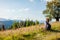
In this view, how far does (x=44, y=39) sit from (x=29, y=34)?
75.2 inches

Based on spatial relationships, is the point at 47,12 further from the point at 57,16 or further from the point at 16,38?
the point at 16,38

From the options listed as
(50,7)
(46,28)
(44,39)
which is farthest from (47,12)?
(44,39)

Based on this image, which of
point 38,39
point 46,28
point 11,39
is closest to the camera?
point 11,39

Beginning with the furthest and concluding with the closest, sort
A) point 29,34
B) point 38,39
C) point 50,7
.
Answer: point 50,7 < point 29,34 < point 38,39

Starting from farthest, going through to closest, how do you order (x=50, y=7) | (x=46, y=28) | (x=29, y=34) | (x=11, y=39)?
1. (x=50, y=7)
2. (x=46, y=28)
3. (x=29, y=34)
4. (x=11, y=39)

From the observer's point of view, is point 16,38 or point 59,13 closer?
point 16,38

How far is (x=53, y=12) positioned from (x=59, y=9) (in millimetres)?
2094

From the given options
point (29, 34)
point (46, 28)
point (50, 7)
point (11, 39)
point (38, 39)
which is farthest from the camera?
point (50, 7)

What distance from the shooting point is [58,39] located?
44.5 ft

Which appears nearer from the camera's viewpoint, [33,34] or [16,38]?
[16,38]

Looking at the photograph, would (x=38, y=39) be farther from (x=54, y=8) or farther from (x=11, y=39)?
(x=54, y=8)

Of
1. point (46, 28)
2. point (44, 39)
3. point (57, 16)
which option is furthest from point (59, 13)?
point (44, 39)

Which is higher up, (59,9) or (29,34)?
(59,9)

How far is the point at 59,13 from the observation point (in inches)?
2130
